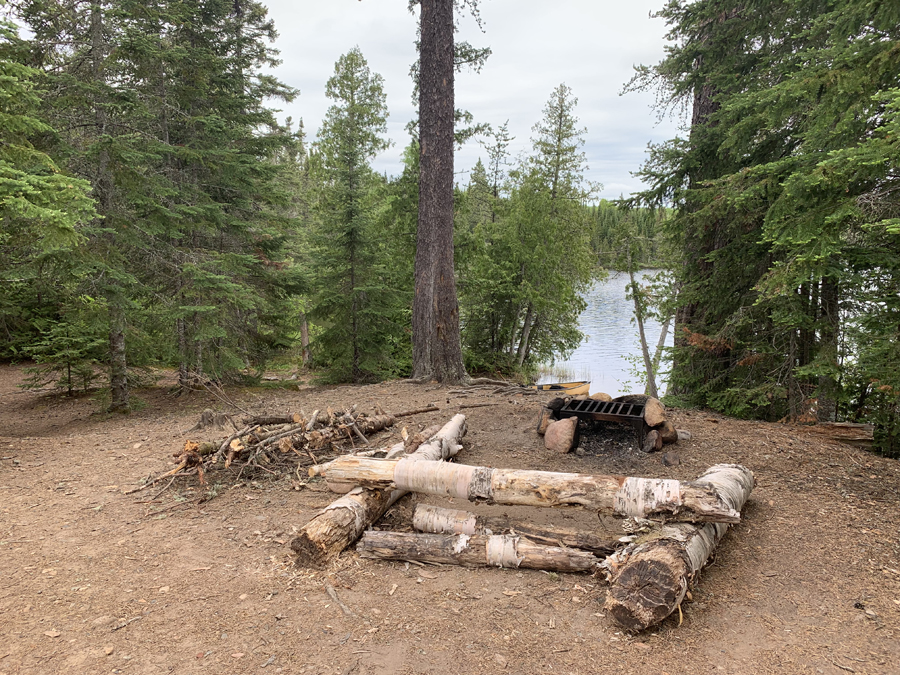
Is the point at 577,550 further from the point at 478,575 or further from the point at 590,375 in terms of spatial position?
the point at 590,375

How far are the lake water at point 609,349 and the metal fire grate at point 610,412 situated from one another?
Answer: 917cm

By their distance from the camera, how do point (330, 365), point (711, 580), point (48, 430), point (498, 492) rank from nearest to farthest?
point (711, 580)
point (498, 492)
point (48, 430)
point (330, 365)

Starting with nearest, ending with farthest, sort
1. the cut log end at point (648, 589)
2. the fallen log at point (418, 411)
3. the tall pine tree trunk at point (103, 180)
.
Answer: the cut log end at point (648, 589)
the fallen log at point (418, 411)
the tall pine tree trunk at point (103, 180)

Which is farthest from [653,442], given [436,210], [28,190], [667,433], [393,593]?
[28,190]

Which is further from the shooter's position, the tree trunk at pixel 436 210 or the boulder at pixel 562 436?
the tree trunk at pixel 436 210

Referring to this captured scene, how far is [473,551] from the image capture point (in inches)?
148

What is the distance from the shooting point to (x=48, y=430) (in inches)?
374

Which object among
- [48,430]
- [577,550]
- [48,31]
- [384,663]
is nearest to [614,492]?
[577,550]

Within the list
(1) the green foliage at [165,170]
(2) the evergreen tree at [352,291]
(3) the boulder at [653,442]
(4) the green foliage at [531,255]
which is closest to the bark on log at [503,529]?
(3) the boulder at [653,442]

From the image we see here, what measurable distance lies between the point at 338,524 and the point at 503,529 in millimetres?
1440

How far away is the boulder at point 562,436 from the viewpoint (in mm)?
6133

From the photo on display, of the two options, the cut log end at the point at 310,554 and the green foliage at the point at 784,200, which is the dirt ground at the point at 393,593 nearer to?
the cut log end at the point at 310,554

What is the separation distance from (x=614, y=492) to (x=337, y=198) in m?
12.8

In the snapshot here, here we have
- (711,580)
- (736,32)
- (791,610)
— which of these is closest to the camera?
(791,610)
